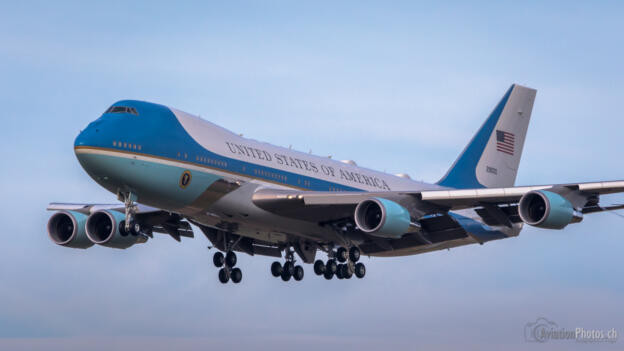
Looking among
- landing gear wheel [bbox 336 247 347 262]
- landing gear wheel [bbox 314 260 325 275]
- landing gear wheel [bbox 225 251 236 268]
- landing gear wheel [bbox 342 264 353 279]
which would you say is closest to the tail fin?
landing gear wheel [bbox 336 247 347 262]

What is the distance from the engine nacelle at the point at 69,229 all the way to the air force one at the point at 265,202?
52 millimetres

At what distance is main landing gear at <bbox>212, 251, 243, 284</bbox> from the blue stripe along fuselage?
720 cm

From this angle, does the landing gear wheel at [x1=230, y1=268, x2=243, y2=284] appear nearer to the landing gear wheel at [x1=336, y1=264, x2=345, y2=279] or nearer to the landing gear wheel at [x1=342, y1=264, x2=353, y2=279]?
the landing gear wheel at [x1=336, y1=264, x2=345, y2=279]

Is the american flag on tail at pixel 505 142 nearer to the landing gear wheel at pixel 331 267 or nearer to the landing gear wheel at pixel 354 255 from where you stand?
the landing gear wheel at pixel 354 255

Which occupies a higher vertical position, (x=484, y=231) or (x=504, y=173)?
(x=504, y=173)

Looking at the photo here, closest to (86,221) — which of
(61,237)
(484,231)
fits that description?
(61,237)

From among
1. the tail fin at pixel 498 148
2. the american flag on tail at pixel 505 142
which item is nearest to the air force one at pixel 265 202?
the tail fin at pixel 498 148

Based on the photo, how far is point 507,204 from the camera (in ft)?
137

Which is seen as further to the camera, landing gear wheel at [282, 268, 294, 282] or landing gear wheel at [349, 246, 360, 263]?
landing gear wheel at [282, 268, 294, 282]

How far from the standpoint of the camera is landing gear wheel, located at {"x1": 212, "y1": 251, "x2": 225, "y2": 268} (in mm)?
46625

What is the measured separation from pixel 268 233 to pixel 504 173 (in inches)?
712

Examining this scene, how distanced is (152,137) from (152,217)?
886 cm

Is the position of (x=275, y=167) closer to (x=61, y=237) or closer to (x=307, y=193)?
(x=307, y=193)

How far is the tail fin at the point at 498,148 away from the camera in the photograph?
2147 inches
